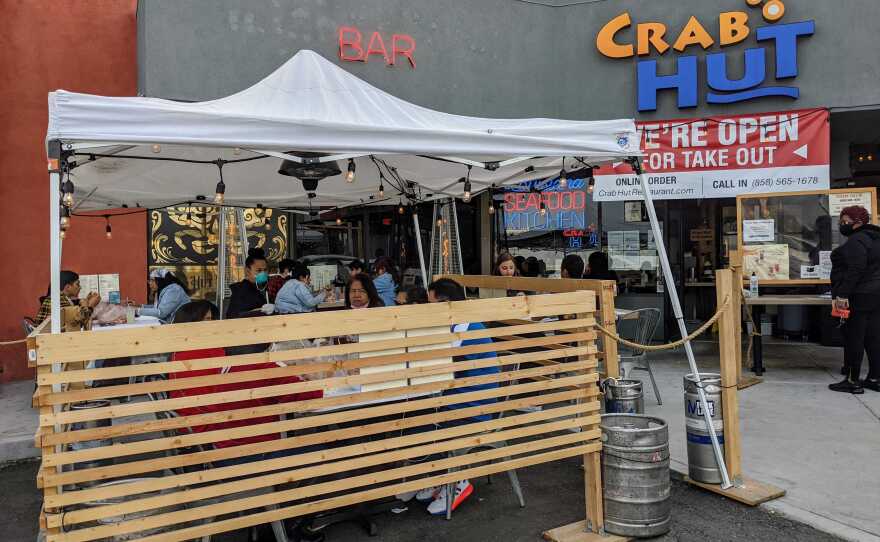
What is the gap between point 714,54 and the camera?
9.36 m

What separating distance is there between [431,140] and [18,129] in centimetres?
716

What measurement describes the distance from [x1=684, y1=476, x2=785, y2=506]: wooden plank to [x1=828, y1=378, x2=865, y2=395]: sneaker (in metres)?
3.36

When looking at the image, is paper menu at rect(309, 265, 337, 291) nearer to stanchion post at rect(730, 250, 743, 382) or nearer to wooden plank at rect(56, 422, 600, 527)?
stanchion post at rect(730, 250, 743, 382)

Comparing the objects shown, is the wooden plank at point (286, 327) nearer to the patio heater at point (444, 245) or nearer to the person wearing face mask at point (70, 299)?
the person wearing face mask at point (70, 299)

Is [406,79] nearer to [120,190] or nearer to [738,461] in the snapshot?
[120,190]

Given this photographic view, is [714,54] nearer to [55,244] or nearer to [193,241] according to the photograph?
[193,241]

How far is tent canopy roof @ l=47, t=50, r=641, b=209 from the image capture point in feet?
11.2

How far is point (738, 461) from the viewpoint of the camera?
174 inches

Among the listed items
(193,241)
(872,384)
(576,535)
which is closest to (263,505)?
(576,535)

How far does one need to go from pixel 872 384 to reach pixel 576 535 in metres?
5.18

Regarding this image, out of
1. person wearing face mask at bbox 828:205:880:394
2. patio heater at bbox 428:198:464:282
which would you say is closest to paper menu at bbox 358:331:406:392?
person wearing face mask at bbox 828:205:880:394

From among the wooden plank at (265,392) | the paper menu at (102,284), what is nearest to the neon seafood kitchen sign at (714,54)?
the wooden plank at (265,392)

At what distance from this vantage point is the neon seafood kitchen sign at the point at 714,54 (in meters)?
8.98

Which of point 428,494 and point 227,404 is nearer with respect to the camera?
point 227,404
